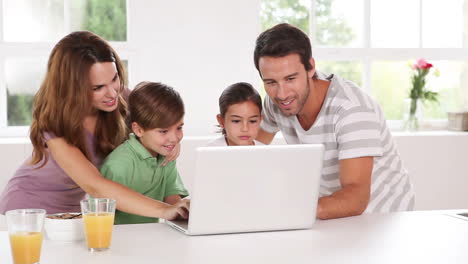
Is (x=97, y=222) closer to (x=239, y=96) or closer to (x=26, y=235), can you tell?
(x=26, y=235)

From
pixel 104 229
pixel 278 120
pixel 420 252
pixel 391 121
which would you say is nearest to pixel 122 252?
pixel 104 229

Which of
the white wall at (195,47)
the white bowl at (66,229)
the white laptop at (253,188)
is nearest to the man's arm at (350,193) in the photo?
the white laptop at (253,188)

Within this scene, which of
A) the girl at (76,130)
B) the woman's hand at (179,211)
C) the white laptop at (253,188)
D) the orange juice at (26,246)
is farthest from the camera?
the girl at (76,130)

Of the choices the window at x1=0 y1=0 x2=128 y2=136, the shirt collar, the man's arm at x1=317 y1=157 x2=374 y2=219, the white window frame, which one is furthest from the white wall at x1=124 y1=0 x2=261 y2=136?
the man's arm at x1=317 y1=157 x2=374 y2=219

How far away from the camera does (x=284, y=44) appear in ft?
7.80

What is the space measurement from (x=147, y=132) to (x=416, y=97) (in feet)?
8.34

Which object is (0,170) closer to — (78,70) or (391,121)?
(78,70)

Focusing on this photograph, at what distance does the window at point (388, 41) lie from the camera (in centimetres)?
452

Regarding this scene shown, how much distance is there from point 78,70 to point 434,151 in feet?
8.62

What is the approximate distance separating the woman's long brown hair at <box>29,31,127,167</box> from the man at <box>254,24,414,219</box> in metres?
0.58

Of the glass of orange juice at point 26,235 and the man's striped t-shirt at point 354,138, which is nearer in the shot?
the glass of orange juice at point 26,235

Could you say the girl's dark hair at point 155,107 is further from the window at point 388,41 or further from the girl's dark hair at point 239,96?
the window at point 388,41

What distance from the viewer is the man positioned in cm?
225

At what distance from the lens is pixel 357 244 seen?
69.1 inches
